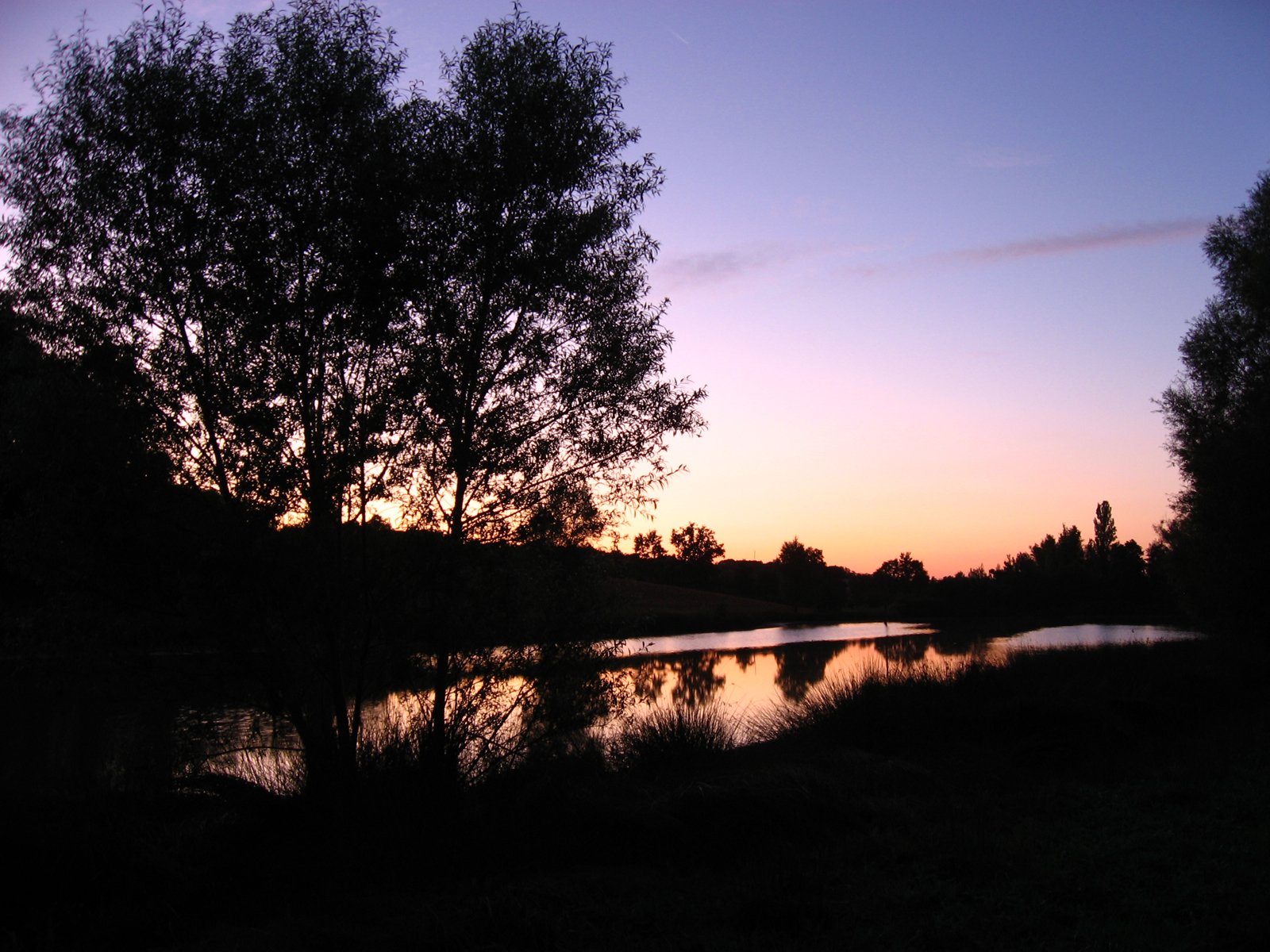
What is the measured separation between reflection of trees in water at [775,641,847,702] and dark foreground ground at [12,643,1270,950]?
7447 millimetres

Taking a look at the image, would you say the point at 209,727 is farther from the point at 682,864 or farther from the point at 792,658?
the point at 792,658

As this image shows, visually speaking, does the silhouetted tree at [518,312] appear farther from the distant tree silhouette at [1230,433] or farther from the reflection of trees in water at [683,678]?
the distant tree silhouette at [1230,433]

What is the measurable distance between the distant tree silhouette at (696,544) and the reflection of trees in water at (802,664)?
62.3 meters

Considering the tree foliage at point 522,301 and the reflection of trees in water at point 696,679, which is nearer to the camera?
the tree foliage at point 522,301

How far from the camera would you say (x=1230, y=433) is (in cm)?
2031

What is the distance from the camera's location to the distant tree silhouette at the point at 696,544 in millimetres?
98875

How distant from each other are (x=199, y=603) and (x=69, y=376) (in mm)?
2037

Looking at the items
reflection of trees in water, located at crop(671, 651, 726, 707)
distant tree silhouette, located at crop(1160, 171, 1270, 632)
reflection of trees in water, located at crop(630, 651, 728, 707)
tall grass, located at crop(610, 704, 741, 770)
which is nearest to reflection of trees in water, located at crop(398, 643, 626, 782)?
reflection of trees in water, located at crop(630, 651, 728, 707)

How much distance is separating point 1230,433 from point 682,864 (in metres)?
19.6

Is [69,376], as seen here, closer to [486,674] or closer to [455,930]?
[486,674]

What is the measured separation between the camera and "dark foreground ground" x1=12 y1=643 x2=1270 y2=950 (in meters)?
4.76

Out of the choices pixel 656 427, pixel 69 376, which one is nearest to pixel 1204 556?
pixel 656 427

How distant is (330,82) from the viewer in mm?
7766

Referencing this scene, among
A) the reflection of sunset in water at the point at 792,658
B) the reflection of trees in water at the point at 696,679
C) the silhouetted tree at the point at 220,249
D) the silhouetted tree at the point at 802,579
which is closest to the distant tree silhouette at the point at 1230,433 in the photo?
the reflection of sunset in water at the point at 792,658
